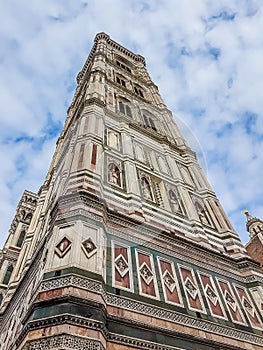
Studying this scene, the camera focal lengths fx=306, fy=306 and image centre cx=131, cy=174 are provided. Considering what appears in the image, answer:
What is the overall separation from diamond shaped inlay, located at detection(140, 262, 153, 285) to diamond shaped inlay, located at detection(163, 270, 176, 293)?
30 centimetres

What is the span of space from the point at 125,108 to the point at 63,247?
30.2 ft

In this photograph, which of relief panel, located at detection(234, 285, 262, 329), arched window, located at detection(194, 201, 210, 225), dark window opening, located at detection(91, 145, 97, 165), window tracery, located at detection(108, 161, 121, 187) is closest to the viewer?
relief panel, located at detection(234, 285, 262, 329)

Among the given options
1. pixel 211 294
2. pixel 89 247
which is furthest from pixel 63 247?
pixel 211 294

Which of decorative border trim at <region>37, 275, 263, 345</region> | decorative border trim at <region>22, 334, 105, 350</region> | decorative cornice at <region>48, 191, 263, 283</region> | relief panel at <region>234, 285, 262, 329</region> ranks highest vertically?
decorative cornice at <region>48, 191, 263, 283</region>

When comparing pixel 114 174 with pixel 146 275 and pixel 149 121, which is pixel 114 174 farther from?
pixel 149 121

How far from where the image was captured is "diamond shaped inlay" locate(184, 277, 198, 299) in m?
5.38

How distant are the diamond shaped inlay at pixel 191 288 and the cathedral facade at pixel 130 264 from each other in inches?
0.9

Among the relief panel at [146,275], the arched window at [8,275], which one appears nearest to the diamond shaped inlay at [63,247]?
the relief panel at [146,275]

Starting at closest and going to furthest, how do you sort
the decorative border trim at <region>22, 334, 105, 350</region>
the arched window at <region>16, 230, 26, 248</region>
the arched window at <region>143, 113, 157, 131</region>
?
the decorative border trim at <region>22, 334, 105, 350</region>, the arched window at <region>143, 113, 157, 131</region>, the arched window at <region>16, 230, 26, 248</region>

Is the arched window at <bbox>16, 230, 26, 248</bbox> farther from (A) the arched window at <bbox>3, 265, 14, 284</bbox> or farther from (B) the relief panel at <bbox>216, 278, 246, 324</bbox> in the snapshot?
(B) the relief panel at <bbox>216, 278, 246, 324</bbox>

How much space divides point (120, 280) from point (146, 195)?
11.4ft

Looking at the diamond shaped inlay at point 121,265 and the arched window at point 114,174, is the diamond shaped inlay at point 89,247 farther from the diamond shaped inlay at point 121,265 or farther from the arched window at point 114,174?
the arched window at point 114,174

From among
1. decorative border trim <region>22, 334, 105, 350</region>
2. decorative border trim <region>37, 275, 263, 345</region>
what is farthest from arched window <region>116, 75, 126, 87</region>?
decorative border trim <region>22, 334, 105, 350</region>

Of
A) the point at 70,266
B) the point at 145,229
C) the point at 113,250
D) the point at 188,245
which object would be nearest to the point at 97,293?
the point at 70,266
